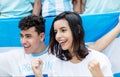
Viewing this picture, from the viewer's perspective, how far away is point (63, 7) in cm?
293

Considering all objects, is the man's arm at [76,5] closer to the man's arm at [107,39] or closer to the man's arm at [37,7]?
the man's arm at [37,7]

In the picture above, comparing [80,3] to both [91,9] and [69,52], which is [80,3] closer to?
[91,9]

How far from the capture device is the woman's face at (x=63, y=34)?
2203 millimetres

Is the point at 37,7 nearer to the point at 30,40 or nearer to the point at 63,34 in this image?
the point at 30,40

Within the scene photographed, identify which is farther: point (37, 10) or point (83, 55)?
point (37, 10)

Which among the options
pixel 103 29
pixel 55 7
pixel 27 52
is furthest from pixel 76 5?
pixel 27 52

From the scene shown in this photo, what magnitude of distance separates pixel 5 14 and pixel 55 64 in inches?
39.4

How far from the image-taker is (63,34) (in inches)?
86.9

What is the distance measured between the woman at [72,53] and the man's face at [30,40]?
234mm

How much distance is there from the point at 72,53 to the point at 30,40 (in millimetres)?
379

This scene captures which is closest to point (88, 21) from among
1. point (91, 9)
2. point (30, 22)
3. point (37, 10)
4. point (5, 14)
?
point (91, 9)

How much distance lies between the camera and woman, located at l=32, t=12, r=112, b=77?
7.18 feet

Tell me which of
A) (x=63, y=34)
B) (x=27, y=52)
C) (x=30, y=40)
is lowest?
(x=27, y=52)

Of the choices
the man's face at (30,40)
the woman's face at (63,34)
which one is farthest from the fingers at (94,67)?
the man's face at (30,40)
